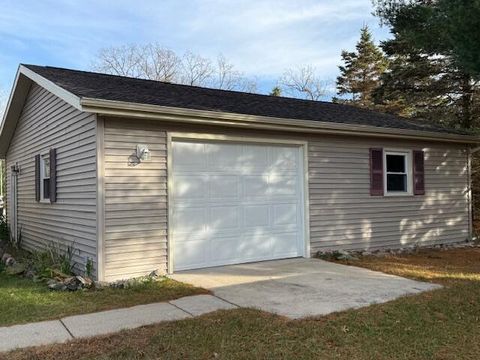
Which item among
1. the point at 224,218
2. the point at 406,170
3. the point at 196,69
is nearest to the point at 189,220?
the point at 224,218

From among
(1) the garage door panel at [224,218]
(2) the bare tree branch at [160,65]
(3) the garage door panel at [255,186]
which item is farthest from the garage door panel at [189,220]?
(2) the bare tree branch at [160,65]

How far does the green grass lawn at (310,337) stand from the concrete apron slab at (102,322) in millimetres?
219

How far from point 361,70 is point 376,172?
72.7 feet

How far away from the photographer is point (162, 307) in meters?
5.35

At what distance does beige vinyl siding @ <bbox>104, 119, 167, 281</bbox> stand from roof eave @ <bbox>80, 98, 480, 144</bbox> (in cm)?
35

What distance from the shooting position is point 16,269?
8023 millimetres

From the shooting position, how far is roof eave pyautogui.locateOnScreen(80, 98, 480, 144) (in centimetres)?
647

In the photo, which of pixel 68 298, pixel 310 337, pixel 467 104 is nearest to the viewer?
pixel 310 337

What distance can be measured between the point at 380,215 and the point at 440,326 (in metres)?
5.47

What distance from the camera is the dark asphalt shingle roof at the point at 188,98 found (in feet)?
24.1

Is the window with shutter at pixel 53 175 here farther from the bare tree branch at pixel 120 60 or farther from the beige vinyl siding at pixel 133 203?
the bare tree branch at pixel 120 60

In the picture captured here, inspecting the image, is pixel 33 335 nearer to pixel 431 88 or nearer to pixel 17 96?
pixel 17 96

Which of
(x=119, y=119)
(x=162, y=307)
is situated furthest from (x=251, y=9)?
(x=162, y=307)

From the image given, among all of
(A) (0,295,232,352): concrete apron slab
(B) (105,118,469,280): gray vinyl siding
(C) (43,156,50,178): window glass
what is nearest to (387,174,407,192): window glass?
(B) (105,118,469,280): gray vinyl siding
